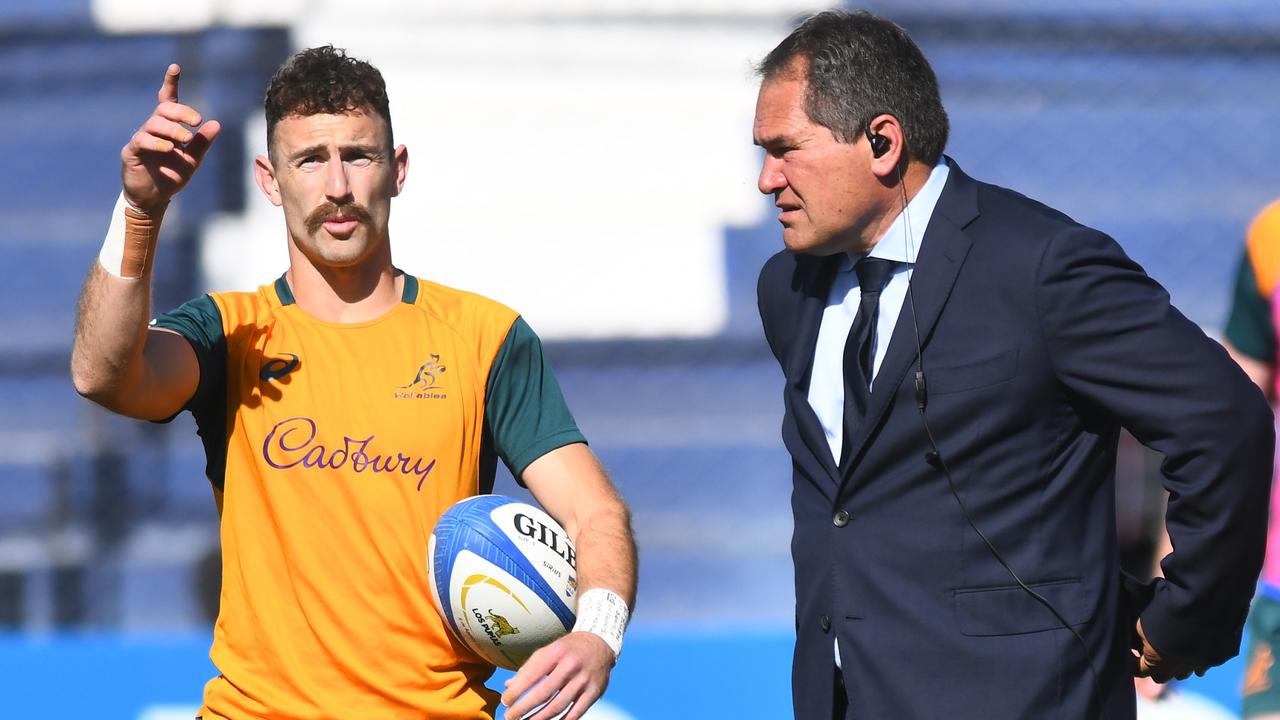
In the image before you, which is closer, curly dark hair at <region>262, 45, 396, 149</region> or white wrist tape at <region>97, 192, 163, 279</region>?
white wrist tape at <region>97, 192, 163, 279</region>

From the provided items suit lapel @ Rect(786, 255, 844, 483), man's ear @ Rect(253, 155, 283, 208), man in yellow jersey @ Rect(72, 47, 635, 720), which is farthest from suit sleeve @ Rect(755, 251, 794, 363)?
man's ear @ Rect(253, 155, 283, 208)

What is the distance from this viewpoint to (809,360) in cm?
282

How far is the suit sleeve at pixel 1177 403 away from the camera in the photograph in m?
2.46

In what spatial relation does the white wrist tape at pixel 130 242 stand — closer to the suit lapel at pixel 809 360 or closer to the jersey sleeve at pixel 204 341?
the jersey sleeve at pixel 204 341

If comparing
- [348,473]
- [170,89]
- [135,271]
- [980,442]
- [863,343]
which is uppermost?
[170,89]

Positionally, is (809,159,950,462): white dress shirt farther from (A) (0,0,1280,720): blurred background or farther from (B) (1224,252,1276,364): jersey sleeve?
(A) (0,0,1280,720): blurred background

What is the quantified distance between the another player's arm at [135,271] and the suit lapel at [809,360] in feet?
3.63

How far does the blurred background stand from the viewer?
18.4 feet

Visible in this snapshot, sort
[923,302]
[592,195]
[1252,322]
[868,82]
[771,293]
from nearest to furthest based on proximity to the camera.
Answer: [923,302]
[868,82]
[771,293]
[1252,322]
[592,195]

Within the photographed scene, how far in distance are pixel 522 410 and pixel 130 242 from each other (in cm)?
78

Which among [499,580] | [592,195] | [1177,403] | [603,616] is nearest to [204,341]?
[499,580]

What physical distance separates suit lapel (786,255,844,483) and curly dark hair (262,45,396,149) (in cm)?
84

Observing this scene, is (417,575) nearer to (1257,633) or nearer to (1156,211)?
(1257,633)

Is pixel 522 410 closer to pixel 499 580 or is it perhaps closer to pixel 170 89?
pixel 499 580
